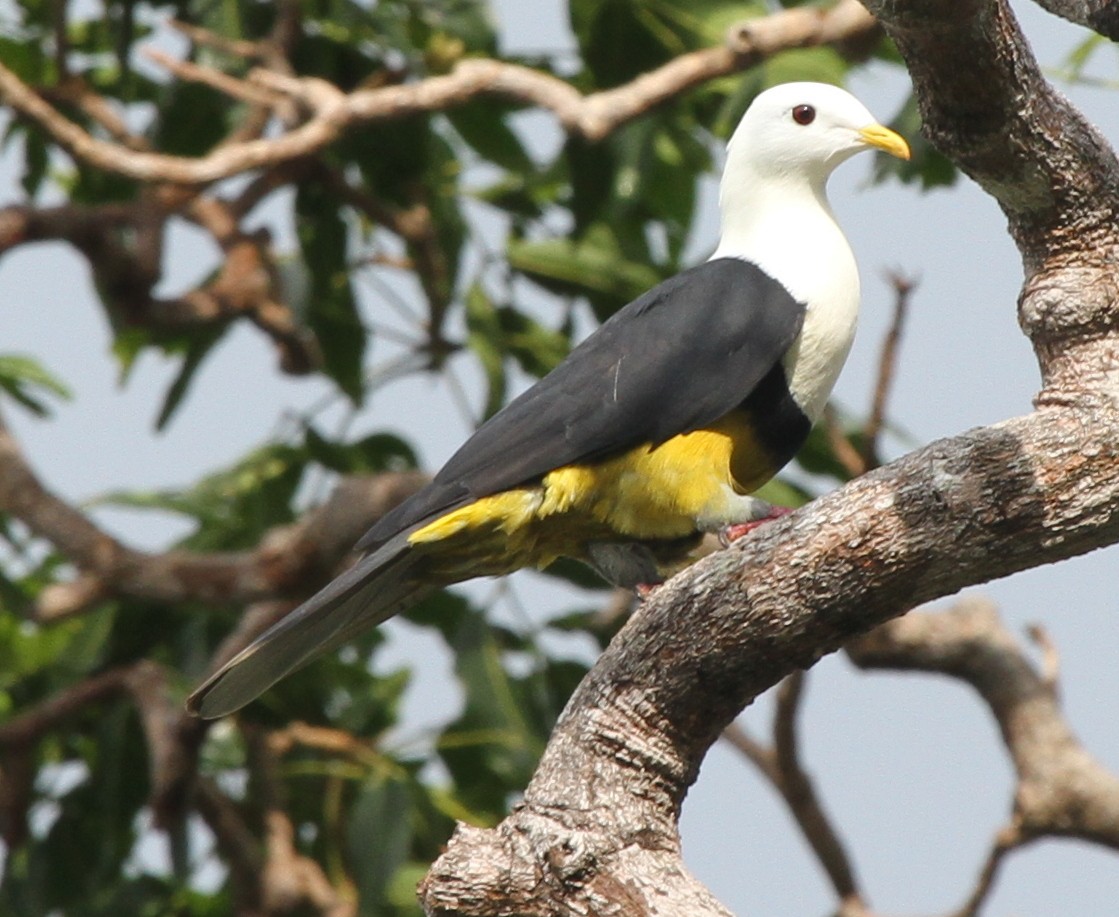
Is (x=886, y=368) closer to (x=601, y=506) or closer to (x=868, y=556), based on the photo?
(x=601, y=506)

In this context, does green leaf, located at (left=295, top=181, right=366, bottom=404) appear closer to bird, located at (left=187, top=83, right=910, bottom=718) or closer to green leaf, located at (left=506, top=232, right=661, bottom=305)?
green leaf, located at (left=506, top=232, right=661, bottom=305)

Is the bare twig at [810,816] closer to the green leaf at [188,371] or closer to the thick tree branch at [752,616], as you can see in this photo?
the green leaf at [188,371]

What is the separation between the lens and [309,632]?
12.4 feet

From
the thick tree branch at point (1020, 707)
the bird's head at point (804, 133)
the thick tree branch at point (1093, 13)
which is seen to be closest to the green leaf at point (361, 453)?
the thick tree branch at point (1020, 707)

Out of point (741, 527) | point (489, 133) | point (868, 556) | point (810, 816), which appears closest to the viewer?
point (868, 556)

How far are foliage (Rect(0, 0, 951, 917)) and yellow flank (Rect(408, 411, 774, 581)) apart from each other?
2.95 feet

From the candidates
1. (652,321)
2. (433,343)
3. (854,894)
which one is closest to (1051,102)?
(652,321)

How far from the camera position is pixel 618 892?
2.84 meters

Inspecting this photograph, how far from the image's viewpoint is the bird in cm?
383

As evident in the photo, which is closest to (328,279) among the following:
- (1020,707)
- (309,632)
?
(309,632)

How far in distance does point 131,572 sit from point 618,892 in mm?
2682

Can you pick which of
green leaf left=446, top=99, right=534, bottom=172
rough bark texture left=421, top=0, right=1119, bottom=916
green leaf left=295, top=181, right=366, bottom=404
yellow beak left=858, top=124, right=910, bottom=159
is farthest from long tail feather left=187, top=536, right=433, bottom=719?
green leaf left=446, top=99, right=534, bottom=172

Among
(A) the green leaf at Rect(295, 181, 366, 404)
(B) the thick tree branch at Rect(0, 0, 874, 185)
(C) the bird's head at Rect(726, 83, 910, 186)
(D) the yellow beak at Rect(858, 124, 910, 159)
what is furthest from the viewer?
(A) the green leaf at Rect(295, 181, 366, 404)

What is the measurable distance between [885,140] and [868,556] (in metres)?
1.75
